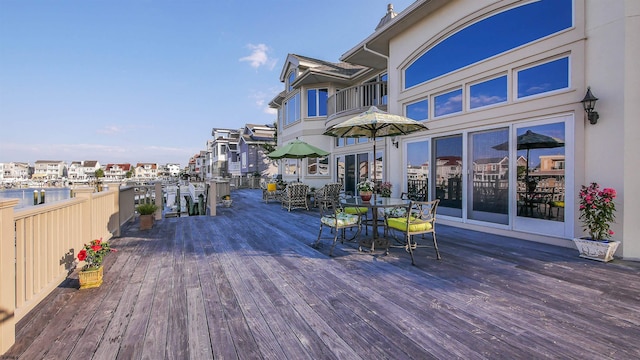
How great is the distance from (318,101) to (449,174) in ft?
24.8

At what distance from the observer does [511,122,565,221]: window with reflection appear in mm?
4828

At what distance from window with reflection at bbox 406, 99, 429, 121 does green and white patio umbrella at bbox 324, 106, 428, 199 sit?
1.93m

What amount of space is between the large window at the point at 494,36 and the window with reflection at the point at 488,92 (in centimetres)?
59

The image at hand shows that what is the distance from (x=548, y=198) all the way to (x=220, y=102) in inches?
813

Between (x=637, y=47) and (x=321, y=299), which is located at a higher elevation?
(x=637, y=47)

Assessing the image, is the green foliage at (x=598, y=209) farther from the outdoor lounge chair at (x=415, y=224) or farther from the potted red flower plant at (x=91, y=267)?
the potted red flower plant at (x=91, y=267)

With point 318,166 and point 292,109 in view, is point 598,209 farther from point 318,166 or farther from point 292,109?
point 292,109

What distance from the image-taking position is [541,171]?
5047 millimetres

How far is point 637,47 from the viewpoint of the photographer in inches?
158

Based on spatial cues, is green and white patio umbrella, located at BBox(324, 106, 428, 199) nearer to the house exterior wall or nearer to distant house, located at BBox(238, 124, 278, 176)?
the house exterior wall

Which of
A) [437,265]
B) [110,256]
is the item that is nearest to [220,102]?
[110,256]

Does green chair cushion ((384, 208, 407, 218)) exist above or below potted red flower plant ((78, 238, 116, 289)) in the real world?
above

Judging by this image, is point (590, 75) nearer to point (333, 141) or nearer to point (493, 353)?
point (493, 353)

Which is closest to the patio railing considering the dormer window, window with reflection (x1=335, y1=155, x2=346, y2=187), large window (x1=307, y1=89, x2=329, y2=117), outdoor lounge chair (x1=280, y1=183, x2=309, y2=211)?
outdoor lounge chair (x1=280, y1=183, x2=309, y2=211)
